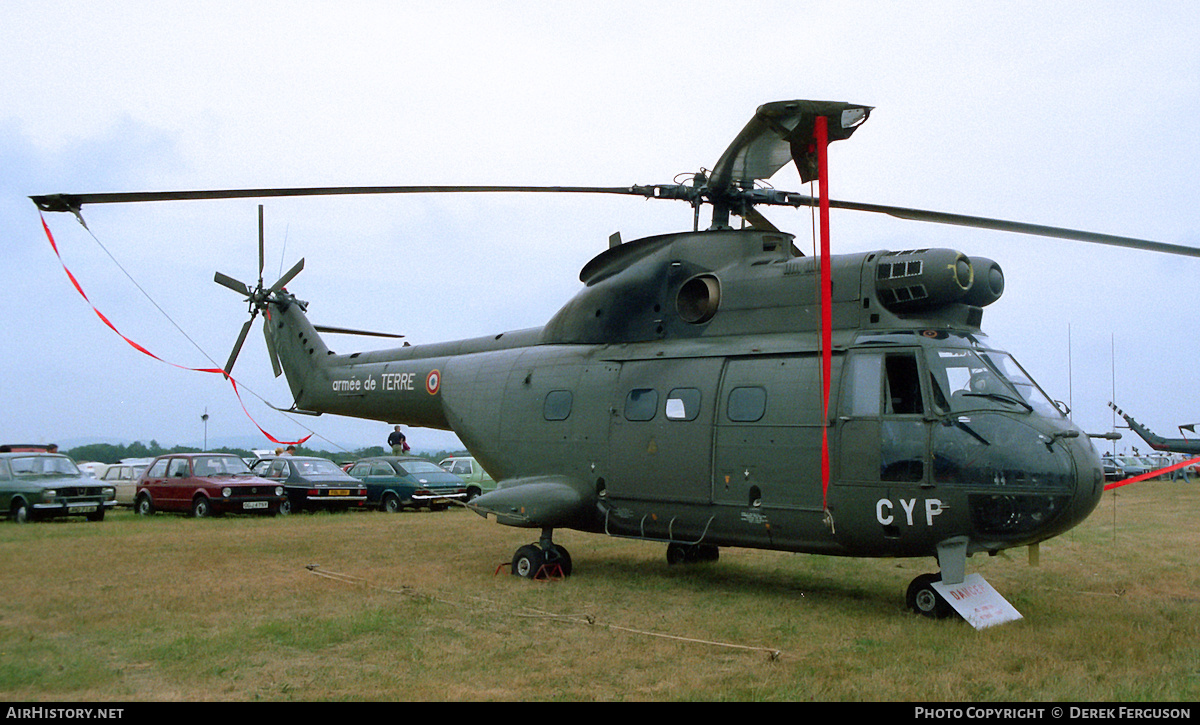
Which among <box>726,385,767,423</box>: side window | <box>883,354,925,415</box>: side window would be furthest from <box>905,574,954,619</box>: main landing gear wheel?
<box>726,385,767,423</box>: side window

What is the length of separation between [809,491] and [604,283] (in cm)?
365

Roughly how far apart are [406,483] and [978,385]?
1509cm

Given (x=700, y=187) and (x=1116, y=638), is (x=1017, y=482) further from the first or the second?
(x=700, y=187)

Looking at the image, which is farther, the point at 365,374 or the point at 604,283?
the point at 365,374

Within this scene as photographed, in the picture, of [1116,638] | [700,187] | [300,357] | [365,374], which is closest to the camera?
[1116,638]

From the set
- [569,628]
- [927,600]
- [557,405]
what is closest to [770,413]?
[927,600]

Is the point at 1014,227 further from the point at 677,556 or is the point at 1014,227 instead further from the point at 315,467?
the point at 315,467

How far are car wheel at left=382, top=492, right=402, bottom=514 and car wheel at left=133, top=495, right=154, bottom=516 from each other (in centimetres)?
480

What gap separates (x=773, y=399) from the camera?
8.64 metres

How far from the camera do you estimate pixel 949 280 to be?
316 inches

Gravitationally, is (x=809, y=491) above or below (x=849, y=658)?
above

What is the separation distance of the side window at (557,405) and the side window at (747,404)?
7.28 feet

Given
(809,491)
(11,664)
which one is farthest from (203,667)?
(809,491)

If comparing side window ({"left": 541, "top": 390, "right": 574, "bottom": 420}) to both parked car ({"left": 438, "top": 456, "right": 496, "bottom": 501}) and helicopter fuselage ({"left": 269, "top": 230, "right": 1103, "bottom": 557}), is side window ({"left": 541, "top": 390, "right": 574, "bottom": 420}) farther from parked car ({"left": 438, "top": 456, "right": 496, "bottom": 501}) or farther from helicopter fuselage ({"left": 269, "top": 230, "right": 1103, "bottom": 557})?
parked car ({"left": 438, "top": 456, "right": 496, "bottom": 501})
